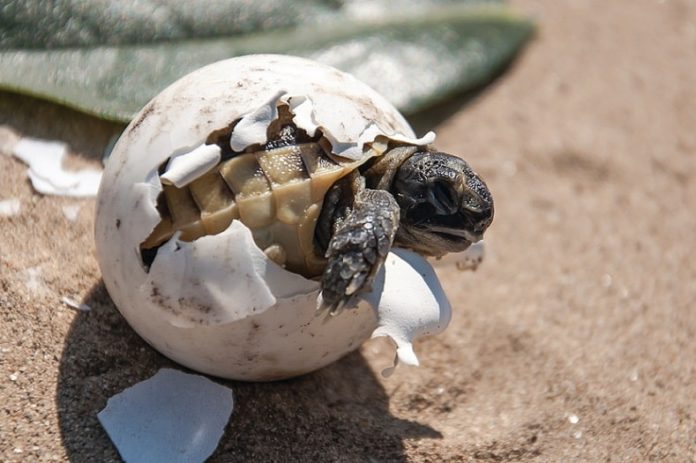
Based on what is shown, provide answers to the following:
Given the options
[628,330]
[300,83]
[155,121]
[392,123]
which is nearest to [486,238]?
[628,330]

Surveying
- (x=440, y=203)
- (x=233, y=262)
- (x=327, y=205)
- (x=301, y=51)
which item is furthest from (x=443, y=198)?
(x=301, y=51)

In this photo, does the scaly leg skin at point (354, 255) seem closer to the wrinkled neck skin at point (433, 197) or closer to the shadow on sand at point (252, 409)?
the wrinkled neck skin at point (433, 197)

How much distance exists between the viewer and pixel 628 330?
2.55 metres

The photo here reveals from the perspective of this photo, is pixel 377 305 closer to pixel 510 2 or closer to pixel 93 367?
pixel 93 367

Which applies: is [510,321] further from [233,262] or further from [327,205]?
[233,262]

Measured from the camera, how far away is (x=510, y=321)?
2.53 m

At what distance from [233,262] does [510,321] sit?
3.50ft

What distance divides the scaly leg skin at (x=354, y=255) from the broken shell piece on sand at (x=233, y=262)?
0.06 metres

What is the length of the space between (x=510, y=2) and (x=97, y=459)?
275 cm

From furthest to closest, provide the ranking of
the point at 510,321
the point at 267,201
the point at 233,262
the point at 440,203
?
the point at 510,321 → the point at 440,203 → the point at 267,201 → the point at 233,262

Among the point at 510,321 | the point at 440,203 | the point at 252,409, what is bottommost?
the point at 510,321

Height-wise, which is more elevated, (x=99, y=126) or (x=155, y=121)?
(x=155, y=121)

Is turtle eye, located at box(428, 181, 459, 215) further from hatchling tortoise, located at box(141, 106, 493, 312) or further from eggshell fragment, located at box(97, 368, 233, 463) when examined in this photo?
eggshell fragment, located at box(97, 368, 233, 463)

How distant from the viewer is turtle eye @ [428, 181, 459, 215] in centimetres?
195
